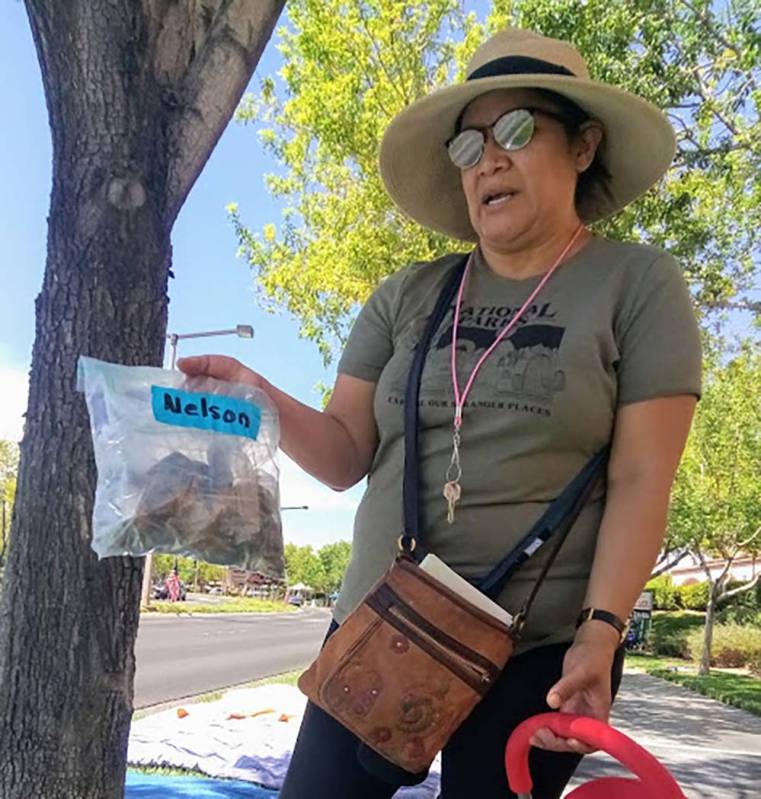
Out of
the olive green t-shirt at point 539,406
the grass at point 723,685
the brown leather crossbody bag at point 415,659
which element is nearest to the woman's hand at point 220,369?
the olive green t-shirt at point 539,406

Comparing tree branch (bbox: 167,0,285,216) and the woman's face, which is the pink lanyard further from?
tree branch (bbox: 167,0,285,216)

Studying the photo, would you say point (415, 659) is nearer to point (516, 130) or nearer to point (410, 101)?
point (516, 130)

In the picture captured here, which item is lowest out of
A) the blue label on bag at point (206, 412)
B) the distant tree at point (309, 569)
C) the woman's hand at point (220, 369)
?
the distant tree at point (309, 569)

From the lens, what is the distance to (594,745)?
1193 millimetres

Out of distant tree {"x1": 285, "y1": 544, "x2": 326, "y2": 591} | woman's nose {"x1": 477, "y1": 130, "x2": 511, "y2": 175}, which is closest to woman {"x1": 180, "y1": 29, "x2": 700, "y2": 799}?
woman's nose {"x1": 477, "y1": 130, "x2": 511, "y2": 175}

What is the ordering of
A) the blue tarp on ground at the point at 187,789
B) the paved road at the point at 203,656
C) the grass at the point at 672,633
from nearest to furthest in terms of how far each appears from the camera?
the blue tarp on ground at the point at 187,789, the paved road at the point at 203,656, the grass at the point at 672,633

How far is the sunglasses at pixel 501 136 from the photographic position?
164 centimetres

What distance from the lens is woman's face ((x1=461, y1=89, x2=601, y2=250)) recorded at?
166cm

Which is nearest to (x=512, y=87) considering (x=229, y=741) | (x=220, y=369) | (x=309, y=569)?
(x=220, y=369)

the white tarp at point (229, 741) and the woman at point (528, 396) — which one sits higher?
the woman at point (528, 396)

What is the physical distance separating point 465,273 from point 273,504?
570mm

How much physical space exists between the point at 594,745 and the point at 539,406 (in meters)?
0.54

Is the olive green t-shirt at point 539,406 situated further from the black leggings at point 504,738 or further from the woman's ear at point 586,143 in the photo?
the woman's ear at point 586,143

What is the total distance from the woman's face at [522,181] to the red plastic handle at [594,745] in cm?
84
